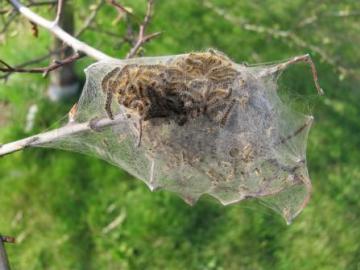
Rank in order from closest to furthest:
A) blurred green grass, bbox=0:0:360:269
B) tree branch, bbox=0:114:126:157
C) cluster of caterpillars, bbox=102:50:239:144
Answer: cluster of caterpillars, bbox=102:50:239:144, tree branch, bbox=0:114:126:157, blurred green grass, bbox=0:0:360:269

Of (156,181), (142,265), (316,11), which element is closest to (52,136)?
(156,181)

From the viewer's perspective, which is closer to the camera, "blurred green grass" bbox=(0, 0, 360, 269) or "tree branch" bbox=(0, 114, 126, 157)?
"tree branch" bbox=(0, 114, 126, 157)

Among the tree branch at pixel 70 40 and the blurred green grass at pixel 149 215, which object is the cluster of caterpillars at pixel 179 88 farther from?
the blurred green grass at pixel 149 215

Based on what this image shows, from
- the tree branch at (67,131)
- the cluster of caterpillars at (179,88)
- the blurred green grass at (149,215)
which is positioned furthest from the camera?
the blurred green grass at (149,215)

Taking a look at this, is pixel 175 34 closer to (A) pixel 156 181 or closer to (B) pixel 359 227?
(B) pixel 359 227

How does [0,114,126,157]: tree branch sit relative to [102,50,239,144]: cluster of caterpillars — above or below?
below

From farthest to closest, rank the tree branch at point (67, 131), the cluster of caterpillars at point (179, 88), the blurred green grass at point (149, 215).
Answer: the blurred green grass at point (149, 215) < the tree branch at point (67, 131) < the cluster of caterpillars at point (179, 88)

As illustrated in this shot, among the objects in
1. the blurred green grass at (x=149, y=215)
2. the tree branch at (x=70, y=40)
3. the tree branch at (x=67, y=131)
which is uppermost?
the tree branch at (x=70, y=40)

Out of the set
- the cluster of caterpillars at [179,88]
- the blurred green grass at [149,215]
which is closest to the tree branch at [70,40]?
the cluster of caterpillars at [179,88]

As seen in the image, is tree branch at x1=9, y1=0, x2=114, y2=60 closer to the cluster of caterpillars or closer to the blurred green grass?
the cluster of caterpillars

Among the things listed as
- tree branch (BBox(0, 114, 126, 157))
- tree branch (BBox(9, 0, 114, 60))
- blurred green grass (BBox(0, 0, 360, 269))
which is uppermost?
tree branch (BBox(9, 0, 114, 60))

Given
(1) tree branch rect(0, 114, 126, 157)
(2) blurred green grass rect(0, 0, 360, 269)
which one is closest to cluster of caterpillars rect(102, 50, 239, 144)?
(1) tree branch rect(0, 114, 126, 157)
